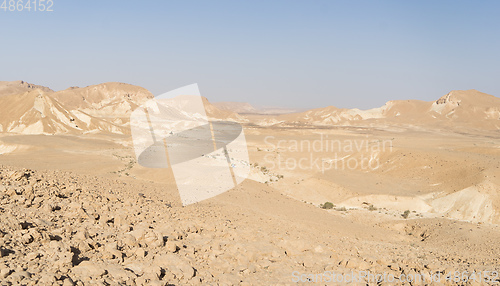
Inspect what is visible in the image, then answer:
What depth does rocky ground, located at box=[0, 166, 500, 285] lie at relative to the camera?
5.25m

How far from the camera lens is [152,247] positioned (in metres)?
6.70

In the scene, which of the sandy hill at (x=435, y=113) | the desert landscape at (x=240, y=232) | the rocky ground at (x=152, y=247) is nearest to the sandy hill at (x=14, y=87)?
the sandy hill at (x=435, y=113)

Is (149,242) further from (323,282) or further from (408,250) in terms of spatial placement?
(408,250)

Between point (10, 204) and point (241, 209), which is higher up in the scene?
point (10, 204)

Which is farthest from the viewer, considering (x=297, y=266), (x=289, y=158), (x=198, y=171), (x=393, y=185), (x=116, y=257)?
(x=289, y=158)

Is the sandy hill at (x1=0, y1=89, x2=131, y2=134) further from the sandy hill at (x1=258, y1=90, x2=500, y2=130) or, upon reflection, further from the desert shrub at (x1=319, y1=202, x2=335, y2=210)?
the sandy hill at (x1=258, y1=90, x2=500, y2=130)

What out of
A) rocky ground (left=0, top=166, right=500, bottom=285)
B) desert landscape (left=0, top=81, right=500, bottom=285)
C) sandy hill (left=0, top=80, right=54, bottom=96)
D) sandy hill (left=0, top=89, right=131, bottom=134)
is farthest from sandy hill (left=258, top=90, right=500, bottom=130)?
sandy hill (left=0, top=80, right=54, bottom=96)

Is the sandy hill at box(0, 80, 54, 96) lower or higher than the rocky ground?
higher

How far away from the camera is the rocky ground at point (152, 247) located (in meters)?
5.25

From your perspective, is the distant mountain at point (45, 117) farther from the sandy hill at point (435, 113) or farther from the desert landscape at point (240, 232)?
the sandy hill at point (435, 113)

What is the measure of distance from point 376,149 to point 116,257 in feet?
123

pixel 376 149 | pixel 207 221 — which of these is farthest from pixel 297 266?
pixel 376 149

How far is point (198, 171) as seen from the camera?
2181 cm

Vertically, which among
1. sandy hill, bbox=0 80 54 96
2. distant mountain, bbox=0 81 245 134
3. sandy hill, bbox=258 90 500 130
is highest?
sandy hill, bbox=0 80 54 96
